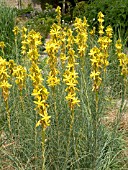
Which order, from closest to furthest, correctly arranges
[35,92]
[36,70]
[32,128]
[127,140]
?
1. [35,92]
2. [36,70]
3. [32,128]
4. [127,140]

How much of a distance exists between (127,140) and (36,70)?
6.11 ft

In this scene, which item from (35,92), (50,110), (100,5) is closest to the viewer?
(35,92)

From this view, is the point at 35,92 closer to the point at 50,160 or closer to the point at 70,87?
the point at 70,87

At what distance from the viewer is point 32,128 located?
3.73 m

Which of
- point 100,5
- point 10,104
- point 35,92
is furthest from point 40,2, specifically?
point 35,92

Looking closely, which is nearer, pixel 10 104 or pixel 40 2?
pixel 10 104

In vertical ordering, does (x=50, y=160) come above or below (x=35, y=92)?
below

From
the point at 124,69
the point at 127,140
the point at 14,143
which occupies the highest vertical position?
the point at 124,69

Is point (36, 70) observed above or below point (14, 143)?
above

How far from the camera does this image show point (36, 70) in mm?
2756

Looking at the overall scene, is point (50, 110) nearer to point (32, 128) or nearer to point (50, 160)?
point (32, 128)

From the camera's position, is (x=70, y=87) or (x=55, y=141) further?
(x=55, y=141)

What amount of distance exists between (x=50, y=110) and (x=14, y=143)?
1.77ft

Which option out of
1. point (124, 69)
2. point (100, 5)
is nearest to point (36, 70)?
point (124, 69)
